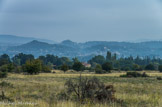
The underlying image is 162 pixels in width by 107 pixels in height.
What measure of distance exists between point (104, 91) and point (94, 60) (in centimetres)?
15554

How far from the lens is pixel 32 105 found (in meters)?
9.23

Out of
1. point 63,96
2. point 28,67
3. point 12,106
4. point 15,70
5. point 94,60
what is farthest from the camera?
point 94,60

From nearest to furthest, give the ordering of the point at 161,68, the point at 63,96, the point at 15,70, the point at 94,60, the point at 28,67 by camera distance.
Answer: the point at 63,96 < the point at 28,67 < the point at 15,70 < the point at 161,68 < the point at 94,60

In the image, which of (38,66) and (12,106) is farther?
(38,66)

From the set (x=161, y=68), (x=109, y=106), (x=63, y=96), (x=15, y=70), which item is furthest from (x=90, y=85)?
(x=161, y=68)

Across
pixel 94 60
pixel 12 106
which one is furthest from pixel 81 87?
pixel 94 60

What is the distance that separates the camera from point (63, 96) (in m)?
12.8

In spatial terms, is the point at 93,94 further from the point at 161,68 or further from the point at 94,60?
the point at 94,60

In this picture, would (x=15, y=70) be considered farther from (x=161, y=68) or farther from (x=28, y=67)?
(x=161, y=68)

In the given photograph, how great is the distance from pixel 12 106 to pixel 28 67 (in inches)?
1838

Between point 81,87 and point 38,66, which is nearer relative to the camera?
point 81,87

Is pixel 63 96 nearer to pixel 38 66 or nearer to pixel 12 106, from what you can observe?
pixel 12 106

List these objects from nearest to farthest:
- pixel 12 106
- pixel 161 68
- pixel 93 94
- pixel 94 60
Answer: pixel 12 106, pixel 93 94, pixel 161 68, pixel 94 60

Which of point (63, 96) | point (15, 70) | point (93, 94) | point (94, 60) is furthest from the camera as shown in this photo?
point (94, 60)
